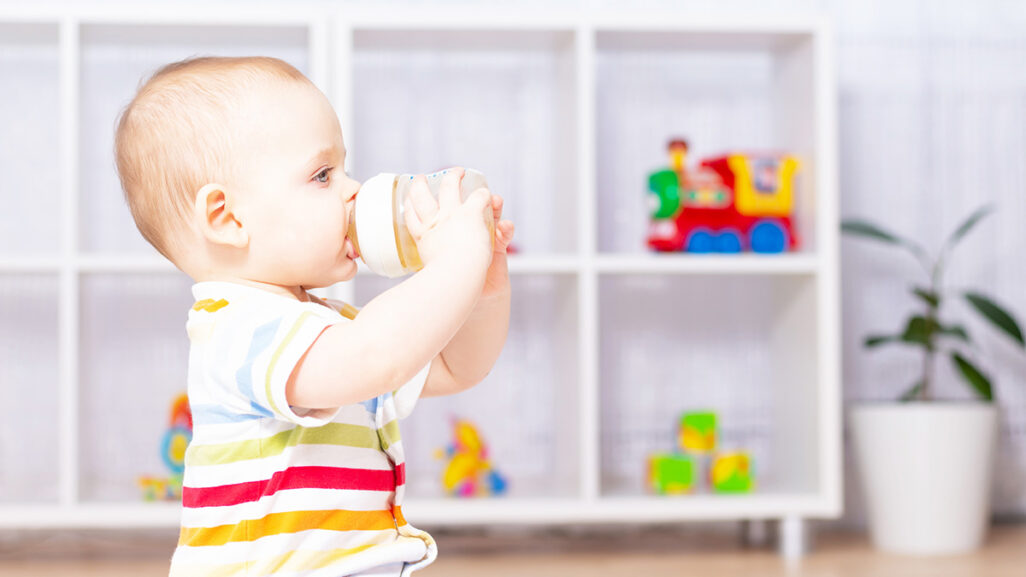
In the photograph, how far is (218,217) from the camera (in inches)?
27.4

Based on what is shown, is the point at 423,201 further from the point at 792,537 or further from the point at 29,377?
the point at 29,377

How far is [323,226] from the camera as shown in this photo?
0.70 metres

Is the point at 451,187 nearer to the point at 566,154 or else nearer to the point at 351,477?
the point at 351,477

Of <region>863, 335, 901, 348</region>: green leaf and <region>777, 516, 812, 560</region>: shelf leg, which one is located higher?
<region>863, 335, 901, 348</region>: green leaf

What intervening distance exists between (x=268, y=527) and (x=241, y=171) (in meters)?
0.23

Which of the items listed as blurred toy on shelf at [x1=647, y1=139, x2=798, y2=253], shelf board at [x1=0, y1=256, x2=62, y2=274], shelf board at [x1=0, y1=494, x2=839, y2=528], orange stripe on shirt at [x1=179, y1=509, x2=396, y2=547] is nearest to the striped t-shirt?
orange stripe on shirt at [x1=179, y1=509, x2=396, y2=547]

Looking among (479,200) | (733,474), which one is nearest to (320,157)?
(479,200)

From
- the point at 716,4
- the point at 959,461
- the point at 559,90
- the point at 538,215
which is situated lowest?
the point at 959,461

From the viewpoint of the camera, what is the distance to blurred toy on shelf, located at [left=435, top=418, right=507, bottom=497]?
65.5 inches

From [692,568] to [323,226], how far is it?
1078 mm

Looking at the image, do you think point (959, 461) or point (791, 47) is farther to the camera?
point (791, 47)

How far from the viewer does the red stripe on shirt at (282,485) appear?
69 centimetres

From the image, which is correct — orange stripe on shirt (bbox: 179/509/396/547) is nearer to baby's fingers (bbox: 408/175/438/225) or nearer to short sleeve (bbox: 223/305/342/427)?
short sleeve (bbox: 223/305/342/427)

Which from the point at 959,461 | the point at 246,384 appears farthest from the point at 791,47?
the point at 246,384
